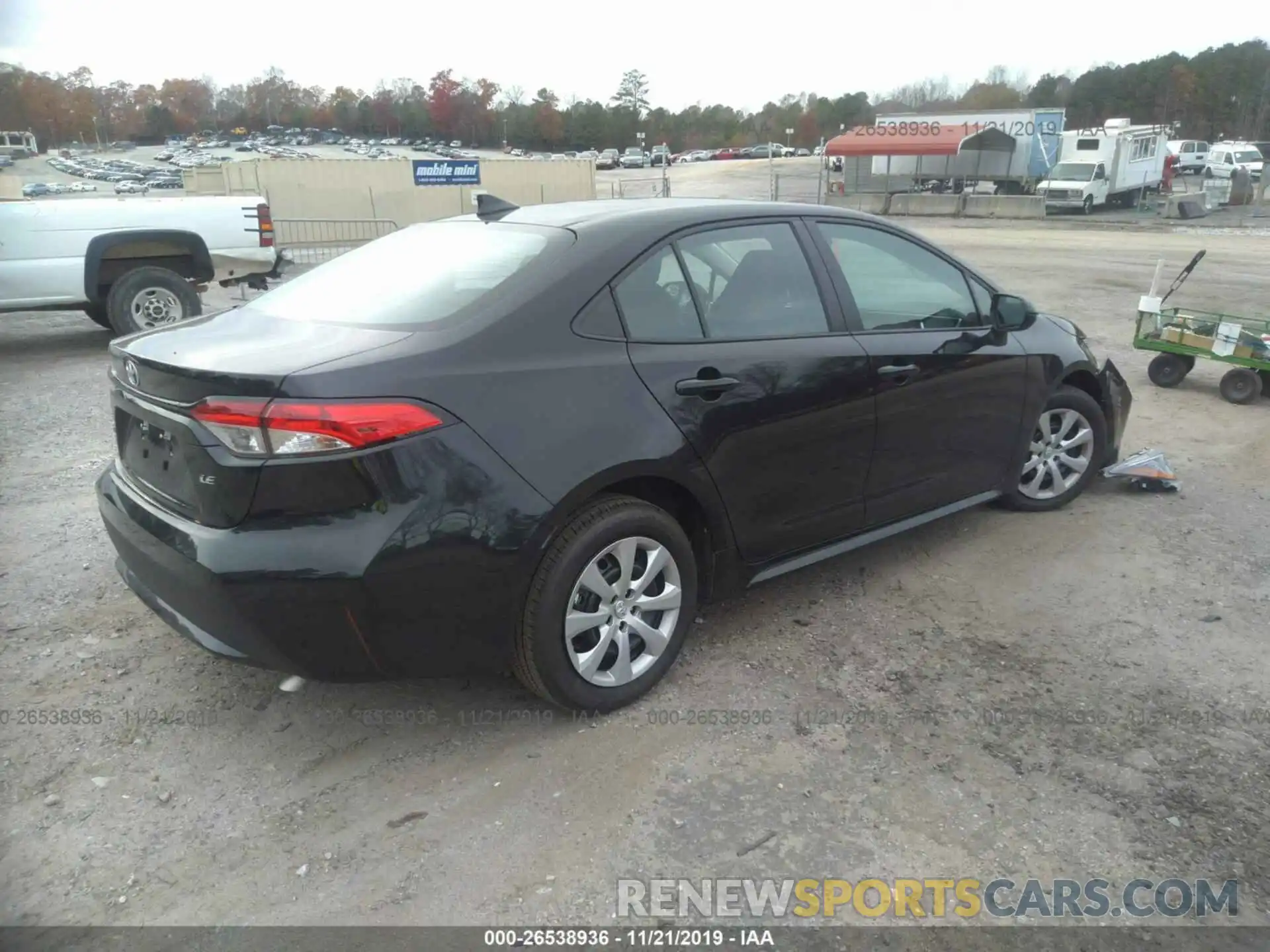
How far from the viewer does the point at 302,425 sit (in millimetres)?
2486

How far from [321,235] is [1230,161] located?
35178mm

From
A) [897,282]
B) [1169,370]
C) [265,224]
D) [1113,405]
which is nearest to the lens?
[897,282]

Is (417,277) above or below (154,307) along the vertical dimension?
above

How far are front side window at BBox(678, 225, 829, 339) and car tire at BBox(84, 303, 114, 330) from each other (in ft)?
24.5

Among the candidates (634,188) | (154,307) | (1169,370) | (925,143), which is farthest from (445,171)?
(925,143)

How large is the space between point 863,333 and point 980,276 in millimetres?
1038

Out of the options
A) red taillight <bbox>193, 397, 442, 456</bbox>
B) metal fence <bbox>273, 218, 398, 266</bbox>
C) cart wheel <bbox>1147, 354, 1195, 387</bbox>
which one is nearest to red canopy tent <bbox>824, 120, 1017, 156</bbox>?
metal fence <bbox>273, 218, 398, 266</bbox>

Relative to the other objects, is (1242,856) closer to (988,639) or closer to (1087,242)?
(988,639)

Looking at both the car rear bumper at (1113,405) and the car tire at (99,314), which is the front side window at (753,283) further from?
the car tire at (99,314)

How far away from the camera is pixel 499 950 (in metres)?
2.28

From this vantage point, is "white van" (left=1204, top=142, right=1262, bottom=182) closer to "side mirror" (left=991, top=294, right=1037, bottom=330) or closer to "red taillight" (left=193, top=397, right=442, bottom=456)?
"side mirror" (left=991, top=294, right=1037, bottom=330)

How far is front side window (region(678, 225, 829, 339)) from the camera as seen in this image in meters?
3.37

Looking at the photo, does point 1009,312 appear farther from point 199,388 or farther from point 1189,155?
point 1189,155

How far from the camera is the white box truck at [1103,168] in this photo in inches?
1226
